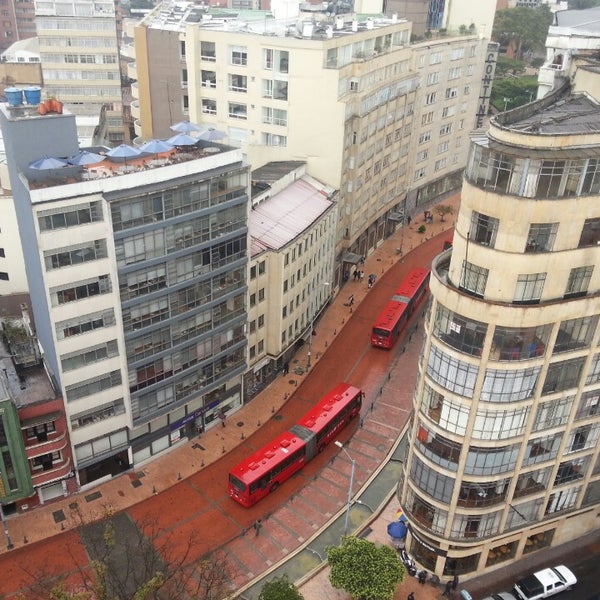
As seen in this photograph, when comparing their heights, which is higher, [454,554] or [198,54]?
[198,54]

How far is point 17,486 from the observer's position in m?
52.1

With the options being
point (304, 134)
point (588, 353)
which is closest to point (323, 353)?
point (304, 134)

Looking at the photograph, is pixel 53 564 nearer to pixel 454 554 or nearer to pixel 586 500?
pixel 454 554

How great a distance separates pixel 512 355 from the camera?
132 ft

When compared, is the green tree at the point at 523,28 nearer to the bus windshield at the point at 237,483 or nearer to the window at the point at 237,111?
the window at the point at 237,111

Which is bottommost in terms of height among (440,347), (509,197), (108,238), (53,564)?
(53,564)

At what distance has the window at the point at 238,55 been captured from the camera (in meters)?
79.4

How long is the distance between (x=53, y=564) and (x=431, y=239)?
262ft

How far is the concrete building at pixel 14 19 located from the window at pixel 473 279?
202924mm

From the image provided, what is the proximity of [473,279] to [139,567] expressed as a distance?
34.4 m

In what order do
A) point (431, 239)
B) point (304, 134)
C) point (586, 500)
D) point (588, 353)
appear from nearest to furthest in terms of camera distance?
point (588, 353)
point (586, 500)
point (304, 134)
point (431, 239)

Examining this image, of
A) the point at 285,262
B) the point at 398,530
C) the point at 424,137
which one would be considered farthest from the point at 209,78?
the point at 398,530

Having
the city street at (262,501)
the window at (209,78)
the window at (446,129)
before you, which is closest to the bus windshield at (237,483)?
the city street at (262,501)

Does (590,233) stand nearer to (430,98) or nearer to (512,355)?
(512,355)
